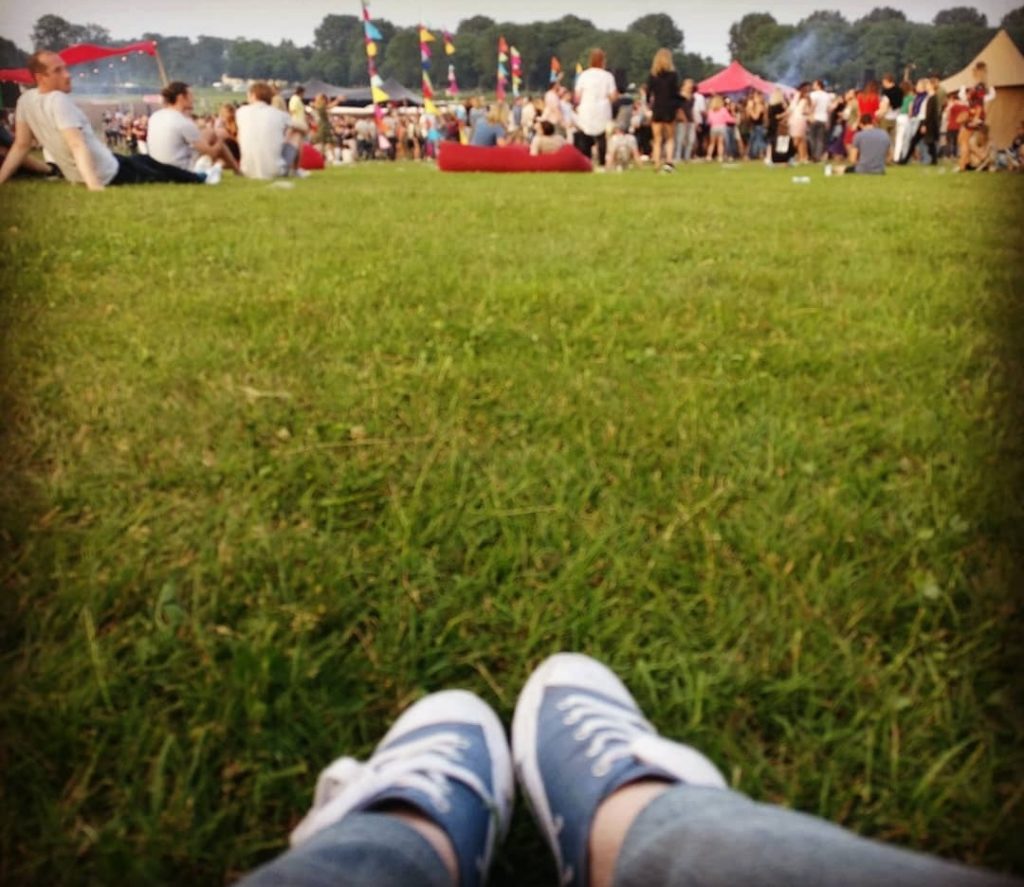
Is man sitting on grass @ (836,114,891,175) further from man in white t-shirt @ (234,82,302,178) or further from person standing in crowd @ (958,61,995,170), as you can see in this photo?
man in white t-shirt @ (234,82,302,178)

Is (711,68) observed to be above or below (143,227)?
above

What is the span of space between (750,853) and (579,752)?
475 mm

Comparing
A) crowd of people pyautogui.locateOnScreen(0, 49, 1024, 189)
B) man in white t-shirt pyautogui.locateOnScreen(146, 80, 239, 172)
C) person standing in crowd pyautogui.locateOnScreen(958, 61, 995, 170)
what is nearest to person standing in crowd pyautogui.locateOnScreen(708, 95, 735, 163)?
crowd of people pyautogui.locateOnScreen(0, 49, 1024, 189)

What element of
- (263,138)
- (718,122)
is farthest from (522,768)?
(718,122)

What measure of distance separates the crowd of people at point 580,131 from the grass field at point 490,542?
4924 millimetres

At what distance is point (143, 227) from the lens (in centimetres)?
577

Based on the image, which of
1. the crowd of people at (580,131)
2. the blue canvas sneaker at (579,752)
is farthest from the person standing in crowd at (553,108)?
the blue canvas sneaker at (579,752)

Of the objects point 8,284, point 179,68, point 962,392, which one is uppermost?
point 179,68

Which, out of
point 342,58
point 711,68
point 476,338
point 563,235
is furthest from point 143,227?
point 711,68

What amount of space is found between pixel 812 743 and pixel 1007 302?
3222mm

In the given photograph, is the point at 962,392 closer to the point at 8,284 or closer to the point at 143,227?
the point at 8,284

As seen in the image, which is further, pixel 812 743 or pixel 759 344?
pixel 759 344

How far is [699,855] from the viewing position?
104cm

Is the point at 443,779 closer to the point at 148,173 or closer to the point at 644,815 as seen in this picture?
the point at 644,815
